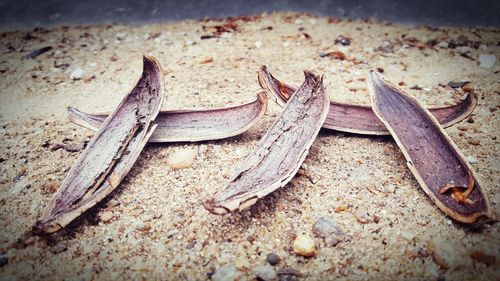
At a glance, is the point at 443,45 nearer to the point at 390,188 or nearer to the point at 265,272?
the point at 390,188

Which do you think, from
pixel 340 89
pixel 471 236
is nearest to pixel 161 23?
pixel 340 89

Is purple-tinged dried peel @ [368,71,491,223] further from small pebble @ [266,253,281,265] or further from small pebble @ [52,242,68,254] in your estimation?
small pebble @ [52,242,68,254]

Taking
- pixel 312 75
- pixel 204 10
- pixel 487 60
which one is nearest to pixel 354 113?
pixel 312 75

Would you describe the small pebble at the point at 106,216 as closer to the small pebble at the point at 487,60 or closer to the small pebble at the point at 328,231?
the small pebble at the point at 328,231

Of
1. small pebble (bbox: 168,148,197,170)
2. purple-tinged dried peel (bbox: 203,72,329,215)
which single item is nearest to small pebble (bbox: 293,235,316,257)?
purple-tinged dried peel (bbox: 203,72,329,215)

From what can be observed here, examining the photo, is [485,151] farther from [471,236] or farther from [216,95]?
[216,95]

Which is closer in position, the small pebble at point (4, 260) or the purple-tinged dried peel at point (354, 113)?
the small pebble at point (4, 260)

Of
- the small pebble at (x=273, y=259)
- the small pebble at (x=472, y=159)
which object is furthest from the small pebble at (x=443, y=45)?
the small pebble at (x=273, y=259)
